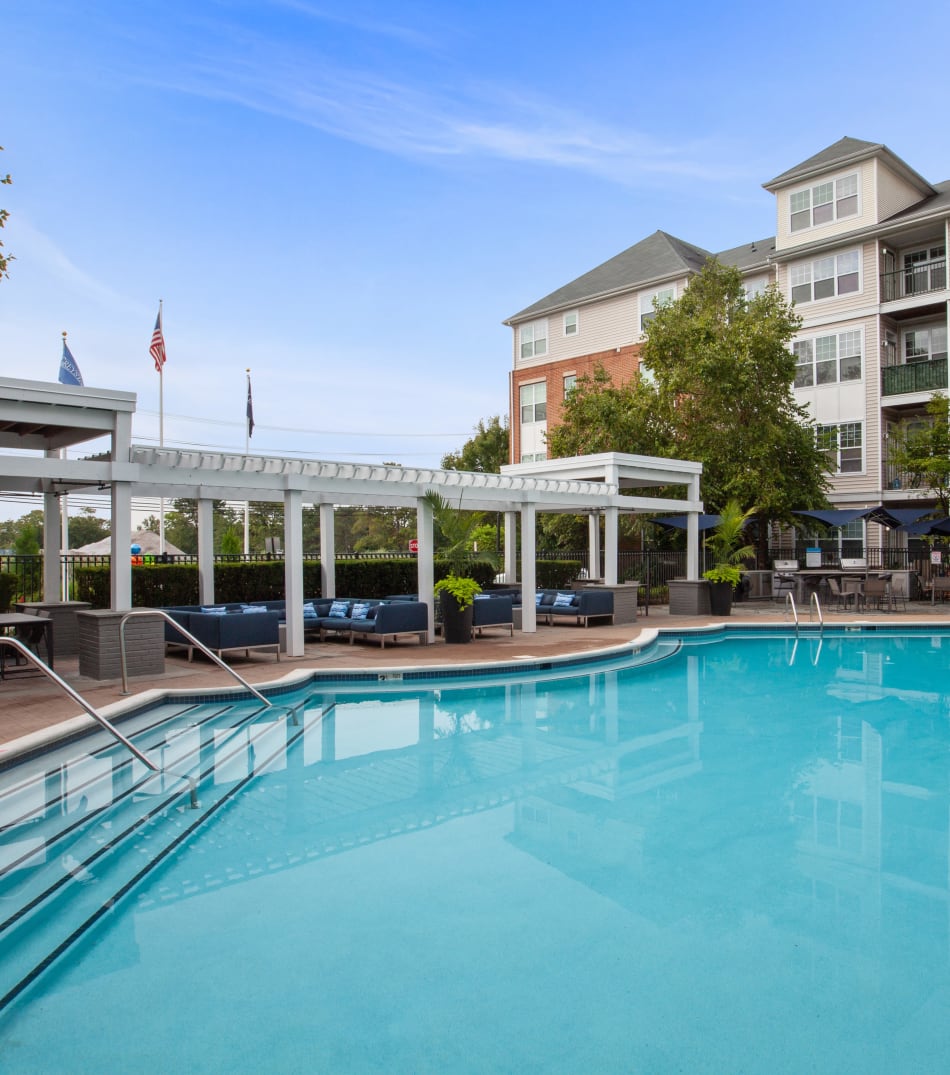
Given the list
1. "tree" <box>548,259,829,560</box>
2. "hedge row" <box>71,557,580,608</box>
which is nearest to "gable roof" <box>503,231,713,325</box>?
"tree" <box>548,259,829,560</box>

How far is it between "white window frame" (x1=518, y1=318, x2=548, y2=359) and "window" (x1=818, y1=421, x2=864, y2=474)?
1202cm

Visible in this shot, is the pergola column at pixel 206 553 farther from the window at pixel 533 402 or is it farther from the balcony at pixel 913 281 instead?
the balcony at pixel 913 281

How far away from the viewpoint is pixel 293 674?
1038cm

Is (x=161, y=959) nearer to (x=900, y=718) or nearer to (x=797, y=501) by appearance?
(x=900, y=718)

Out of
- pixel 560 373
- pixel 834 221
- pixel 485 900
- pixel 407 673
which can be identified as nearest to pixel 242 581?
pixel 407 673

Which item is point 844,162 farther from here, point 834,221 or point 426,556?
point 426,556

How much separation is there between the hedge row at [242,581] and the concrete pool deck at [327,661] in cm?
473

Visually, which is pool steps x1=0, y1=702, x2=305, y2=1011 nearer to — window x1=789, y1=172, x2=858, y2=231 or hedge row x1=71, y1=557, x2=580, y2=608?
hedge row x1=71, y1=557, x2=580, y2=608

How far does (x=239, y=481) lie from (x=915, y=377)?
69.9 ft

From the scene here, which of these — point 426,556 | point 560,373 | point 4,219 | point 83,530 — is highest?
point 560,373

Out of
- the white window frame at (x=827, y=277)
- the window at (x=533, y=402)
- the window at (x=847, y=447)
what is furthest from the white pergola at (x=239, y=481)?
the window at (x=533, y=402)

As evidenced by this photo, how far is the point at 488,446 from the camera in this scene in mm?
44469

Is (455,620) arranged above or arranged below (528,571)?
below

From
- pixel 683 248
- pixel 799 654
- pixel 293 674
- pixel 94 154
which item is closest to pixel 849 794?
pixel 293 674
